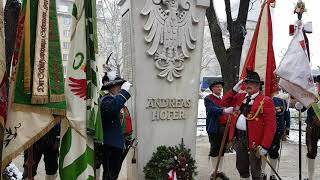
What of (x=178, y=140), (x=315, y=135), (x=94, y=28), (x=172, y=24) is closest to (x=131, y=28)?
(x=172, y=24)

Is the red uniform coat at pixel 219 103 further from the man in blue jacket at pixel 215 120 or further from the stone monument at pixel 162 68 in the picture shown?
the stone monument at pixel 162 68

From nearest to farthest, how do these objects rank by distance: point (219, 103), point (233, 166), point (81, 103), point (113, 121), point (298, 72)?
1. point (81, 103)
2. point (113, 121)
3. point (298, 72)
4. point (219, 103)
5. point (233, 166)

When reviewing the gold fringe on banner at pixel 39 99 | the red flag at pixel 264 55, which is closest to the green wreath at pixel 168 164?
the red flag at pixel 264 55

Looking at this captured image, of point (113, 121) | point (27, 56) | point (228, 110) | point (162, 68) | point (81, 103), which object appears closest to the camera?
point (27, 56)

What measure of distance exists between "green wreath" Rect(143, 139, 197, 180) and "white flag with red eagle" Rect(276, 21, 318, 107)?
2.01 metres

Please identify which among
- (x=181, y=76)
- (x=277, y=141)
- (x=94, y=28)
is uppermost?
(x=94, y=28)

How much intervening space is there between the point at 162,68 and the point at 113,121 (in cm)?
140

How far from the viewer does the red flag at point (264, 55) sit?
20.7 ft

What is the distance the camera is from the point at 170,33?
6.23 m

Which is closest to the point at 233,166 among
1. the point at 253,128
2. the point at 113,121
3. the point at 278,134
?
the point at 278,134

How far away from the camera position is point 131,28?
19.5ft

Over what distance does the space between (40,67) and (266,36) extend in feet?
13.8

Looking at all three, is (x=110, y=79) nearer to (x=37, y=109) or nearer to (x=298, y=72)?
(x=37, y=109)

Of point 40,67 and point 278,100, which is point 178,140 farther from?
point 40,67
